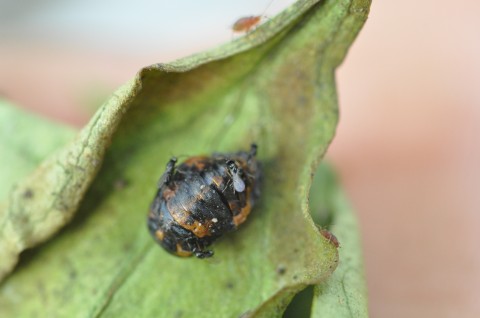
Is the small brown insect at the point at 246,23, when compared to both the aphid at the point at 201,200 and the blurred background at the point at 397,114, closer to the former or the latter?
the blurred background at the point at 397,114

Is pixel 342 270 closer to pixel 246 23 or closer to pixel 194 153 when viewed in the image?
pixel 194 153

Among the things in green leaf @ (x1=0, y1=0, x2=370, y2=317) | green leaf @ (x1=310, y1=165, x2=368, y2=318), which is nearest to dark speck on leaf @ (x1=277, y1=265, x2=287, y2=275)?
green leaf @ (x1=0, y1=0, x2=370, y2=317)

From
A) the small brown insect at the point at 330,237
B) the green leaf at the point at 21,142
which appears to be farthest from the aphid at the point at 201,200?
the green leaf at the point at 21,142

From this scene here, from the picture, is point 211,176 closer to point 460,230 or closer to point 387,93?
point 460,230

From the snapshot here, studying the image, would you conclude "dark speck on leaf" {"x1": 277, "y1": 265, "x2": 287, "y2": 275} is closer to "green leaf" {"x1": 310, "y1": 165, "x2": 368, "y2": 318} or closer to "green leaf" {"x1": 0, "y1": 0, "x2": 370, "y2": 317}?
"green leaf" {"x1": 0, "y1": 0, "x2": 370, "y2": 317}

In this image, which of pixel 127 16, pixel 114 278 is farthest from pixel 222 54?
pixel 127 16

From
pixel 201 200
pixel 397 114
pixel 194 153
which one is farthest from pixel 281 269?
pixel 397 114

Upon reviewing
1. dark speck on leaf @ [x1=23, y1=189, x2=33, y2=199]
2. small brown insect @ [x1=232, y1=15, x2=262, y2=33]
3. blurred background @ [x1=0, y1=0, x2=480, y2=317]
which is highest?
small brown insect @ [x1=232, y1=15, x2=262, y2=33]
